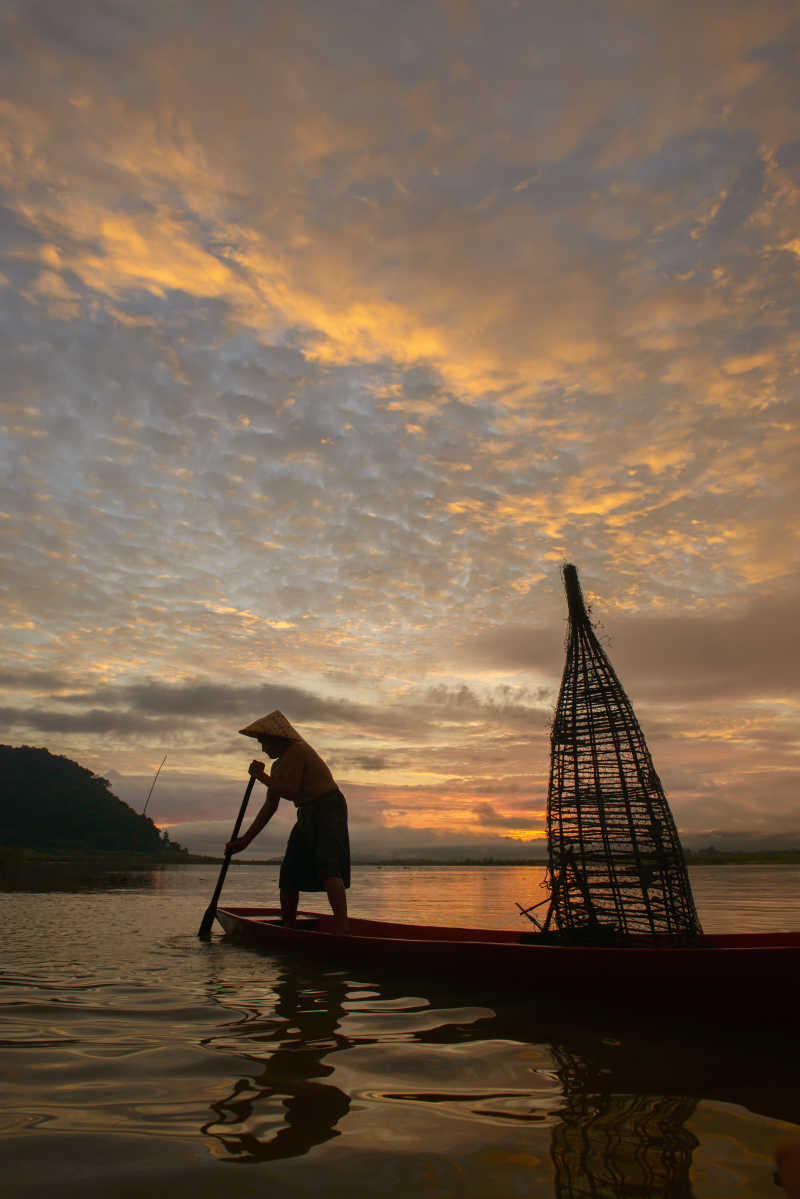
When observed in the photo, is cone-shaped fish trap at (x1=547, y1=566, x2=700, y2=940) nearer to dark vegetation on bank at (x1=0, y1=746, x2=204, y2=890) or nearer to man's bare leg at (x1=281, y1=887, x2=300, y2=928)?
man's bare leg at (x1=281, y1=887, x2=300, y2=928)

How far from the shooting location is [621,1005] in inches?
166

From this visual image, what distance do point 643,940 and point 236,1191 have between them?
5.99 meters

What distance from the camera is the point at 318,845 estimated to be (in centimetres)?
689

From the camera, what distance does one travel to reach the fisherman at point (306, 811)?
22.4ft

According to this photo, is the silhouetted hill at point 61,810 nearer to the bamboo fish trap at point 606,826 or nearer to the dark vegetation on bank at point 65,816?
the dark vegetation on bank at point 65,816

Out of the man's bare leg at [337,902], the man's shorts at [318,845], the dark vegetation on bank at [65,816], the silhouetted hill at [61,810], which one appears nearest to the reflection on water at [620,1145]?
the man's bare leg at [337,902]

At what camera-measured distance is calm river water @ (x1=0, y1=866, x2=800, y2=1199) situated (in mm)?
2061

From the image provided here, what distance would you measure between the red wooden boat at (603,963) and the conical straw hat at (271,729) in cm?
203

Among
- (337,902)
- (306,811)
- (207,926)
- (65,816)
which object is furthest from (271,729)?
(65,816)

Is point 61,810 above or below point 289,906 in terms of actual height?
below

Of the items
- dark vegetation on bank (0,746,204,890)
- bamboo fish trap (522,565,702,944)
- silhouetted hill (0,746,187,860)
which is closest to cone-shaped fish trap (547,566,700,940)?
bamboo fish trap (522,565,702,944)

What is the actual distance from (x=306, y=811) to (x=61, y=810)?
90.1 meters

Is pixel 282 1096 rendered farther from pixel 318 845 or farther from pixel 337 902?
pixel 318 845

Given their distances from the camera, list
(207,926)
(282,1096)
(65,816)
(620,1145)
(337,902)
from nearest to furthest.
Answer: (620,1145) → (282,1096) → (337,902) → (207,926) → (65,816)
